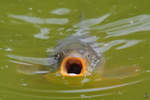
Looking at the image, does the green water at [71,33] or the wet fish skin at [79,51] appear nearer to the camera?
the green water at [71,33]

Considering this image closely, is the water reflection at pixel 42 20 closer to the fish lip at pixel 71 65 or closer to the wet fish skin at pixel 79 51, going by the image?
the wet fish skin at pixel 79 51

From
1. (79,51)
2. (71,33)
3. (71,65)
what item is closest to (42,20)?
(71,33)

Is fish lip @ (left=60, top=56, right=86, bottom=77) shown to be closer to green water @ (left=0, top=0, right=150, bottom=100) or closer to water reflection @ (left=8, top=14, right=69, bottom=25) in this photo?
green water @ (left=0, top=0, right=150, bottom=100)

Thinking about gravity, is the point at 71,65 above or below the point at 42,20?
below

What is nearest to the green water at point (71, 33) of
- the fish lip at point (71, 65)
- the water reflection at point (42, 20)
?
the water reflection at point (42, 20)

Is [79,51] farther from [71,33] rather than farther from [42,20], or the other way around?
[42,20]

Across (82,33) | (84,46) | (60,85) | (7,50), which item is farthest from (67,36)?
(60,85)

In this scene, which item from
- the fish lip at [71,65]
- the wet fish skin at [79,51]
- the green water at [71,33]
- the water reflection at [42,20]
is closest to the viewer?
the green water at [71,33]

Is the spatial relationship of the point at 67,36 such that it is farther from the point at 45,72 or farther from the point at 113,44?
the point at 45,72

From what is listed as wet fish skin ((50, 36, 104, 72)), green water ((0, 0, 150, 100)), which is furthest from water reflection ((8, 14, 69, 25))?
wet fish skin ((50, 36, 104, 72))
